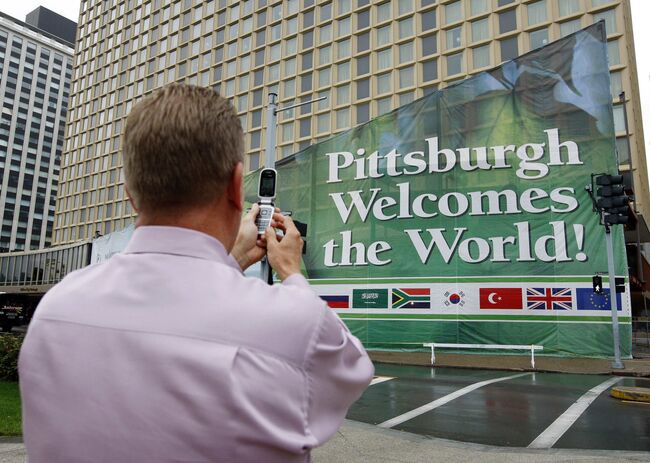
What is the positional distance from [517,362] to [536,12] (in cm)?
3400

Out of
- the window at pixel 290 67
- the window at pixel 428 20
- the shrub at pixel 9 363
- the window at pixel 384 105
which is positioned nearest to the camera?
the shrub at pixel 9 363

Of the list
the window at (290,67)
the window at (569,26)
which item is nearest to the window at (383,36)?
the window at (290,67)

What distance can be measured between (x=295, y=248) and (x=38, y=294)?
5580 centimetres

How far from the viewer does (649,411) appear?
880cm

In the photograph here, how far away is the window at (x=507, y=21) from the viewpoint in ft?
139

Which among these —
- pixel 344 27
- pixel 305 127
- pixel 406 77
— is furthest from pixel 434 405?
pixel 344 27

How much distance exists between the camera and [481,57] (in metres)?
43.5

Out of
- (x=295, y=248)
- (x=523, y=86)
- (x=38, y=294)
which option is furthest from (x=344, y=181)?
(x=38, y=294)

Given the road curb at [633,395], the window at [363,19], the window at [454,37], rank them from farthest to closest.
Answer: the window at [363,19]
the window at [454,37]
the road curb at [633,395]

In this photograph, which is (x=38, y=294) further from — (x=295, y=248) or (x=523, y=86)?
(x=295, y=248)

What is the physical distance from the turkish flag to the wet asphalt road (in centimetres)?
580

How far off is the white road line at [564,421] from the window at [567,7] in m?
37.0

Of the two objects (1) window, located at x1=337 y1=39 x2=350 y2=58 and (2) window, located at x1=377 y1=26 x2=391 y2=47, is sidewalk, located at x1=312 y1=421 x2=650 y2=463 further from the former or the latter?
(1) window, located at x1=337 y1=39 x2=350 y2=58

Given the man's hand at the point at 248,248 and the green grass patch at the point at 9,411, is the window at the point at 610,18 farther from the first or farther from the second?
the man's hand at the point at 248,248
